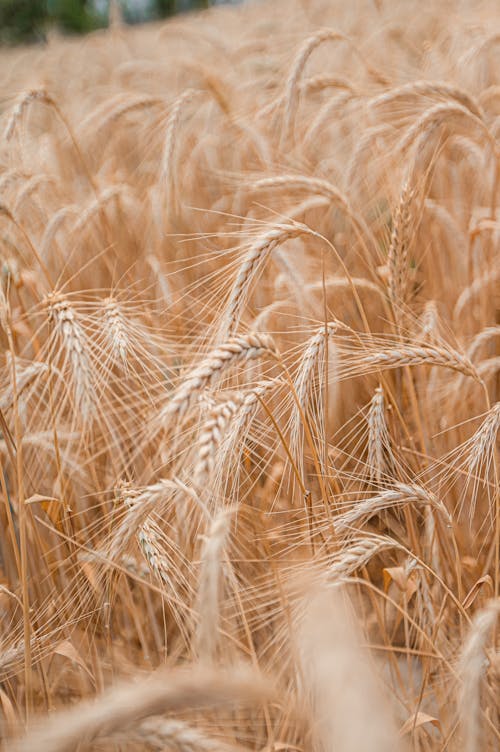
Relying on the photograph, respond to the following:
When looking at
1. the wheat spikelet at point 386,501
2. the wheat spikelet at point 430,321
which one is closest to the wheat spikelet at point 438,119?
the wheat spikelet at point 430,321

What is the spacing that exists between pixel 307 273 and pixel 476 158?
2.79 feet

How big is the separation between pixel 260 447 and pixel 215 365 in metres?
0.68

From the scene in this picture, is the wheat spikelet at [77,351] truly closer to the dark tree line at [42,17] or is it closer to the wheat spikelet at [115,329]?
the wheat spikelet at [115,329]

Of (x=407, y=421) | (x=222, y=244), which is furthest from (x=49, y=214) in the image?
(x=407, y=421)

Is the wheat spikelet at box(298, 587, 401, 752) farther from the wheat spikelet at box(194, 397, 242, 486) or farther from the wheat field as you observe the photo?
the wheat spikelet at box(194, 397, 242, 486)

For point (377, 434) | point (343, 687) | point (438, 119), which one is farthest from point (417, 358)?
point (438, 119)

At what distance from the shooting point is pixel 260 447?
1.59m

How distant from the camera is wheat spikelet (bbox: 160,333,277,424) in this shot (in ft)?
3.00

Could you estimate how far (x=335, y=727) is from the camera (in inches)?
23.0

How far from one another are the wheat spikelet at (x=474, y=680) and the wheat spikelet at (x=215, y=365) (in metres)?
0.45

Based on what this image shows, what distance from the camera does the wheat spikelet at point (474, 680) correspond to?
0.67 meters

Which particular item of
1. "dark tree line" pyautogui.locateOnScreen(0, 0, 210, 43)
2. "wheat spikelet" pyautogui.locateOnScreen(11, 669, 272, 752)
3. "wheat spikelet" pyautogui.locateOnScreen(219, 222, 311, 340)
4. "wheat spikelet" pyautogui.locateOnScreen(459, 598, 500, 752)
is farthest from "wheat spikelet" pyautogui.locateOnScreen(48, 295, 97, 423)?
"dark tree line" pyautogui.locateOnScreen(0, 0, 210, 43)

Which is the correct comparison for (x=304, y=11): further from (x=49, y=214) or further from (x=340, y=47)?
(x=49, y=214)

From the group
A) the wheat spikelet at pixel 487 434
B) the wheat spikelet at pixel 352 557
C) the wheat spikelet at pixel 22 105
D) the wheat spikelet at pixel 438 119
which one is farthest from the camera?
the wheat spikelet at pixel 22 105
